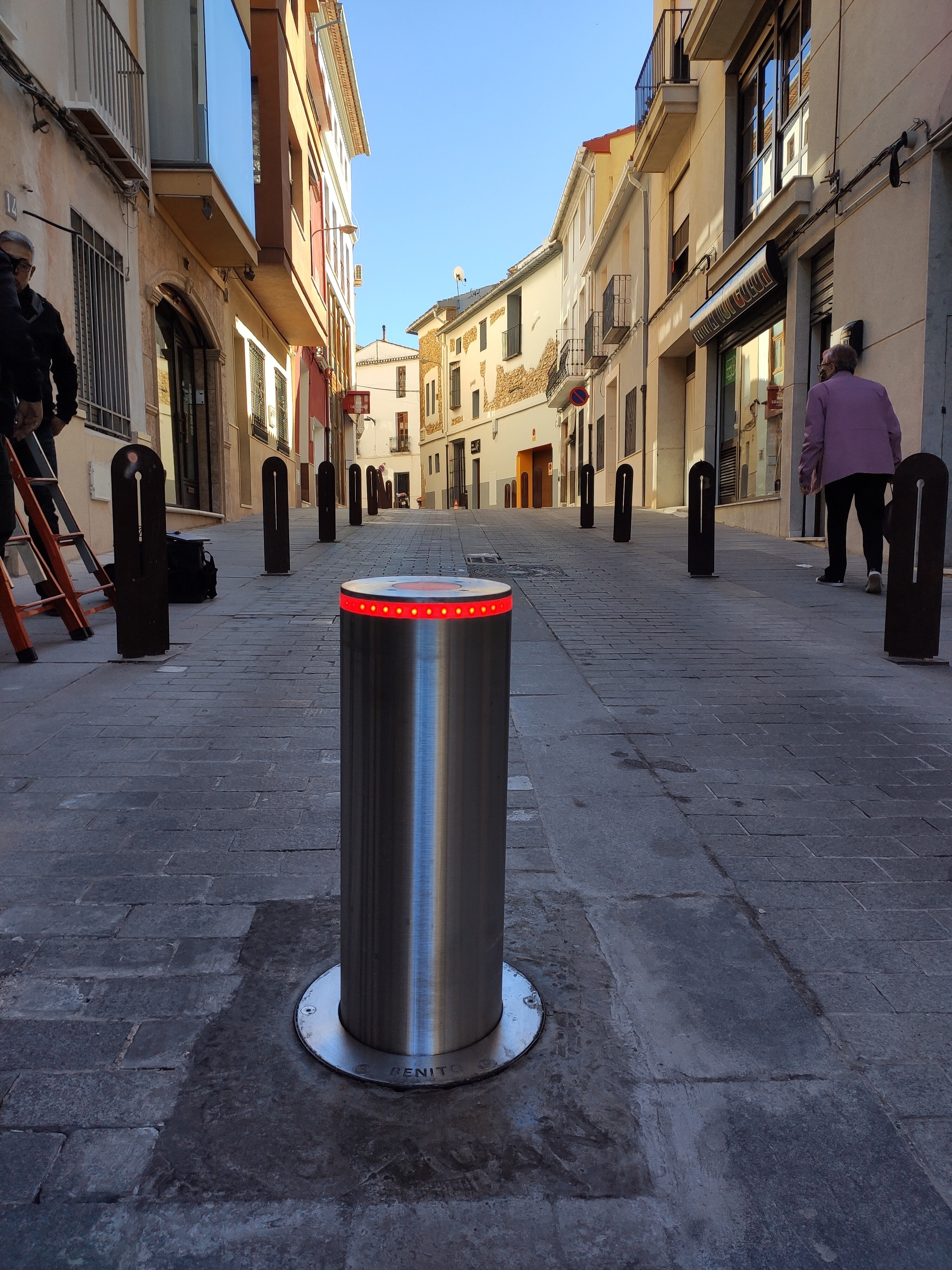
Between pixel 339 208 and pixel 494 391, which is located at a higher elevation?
pixel 339 208

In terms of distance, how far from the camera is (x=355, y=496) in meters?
16.7

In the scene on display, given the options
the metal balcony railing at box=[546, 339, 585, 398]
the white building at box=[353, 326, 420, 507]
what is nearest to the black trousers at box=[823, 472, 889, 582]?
the metal balcony railing at box=[546, 339, 585, 398]

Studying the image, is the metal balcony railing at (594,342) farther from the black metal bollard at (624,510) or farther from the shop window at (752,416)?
the black metal bollard at (624,510)

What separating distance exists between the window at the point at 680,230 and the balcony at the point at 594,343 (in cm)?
603

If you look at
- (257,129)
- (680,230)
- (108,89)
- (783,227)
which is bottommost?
(783,227)

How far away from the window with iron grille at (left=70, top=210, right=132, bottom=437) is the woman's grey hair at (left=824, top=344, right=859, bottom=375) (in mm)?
7106

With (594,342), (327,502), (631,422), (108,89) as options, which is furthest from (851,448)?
(594,342)

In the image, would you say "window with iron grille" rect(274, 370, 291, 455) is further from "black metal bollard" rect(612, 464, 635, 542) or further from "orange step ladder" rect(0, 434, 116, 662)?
"orange step ladder" rect(0, 434, 116, 662)

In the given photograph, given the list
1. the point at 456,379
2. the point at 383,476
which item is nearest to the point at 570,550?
the point at 456,379

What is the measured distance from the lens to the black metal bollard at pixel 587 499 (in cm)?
1564

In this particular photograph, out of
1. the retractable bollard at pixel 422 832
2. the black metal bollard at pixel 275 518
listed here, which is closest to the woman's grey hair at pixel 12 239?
the black metal bollard at pixel 275 518

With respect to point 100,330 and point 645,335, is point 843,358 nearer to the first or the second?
point 100,330

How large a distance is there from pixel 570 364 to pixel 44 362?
2673 centimetres

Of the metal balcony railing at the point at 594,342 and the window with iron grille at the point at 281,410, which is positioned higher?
the metal balcony railing at the point at 594,342
